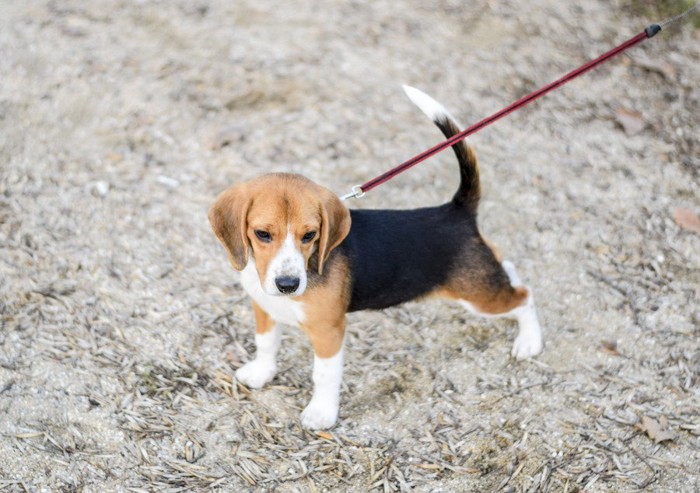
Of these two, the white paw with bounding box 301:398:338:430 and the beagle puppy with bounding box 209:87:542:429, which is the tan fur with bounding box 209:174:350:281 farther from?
the white paw with bounding box 301:398:338:430

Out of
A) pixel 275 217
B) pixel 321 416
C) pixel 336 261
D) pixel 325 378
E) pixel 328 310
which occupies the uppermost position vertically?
pixel 275 217

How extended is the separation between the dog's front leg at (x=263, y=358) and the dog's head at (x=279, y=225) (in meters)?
0.77

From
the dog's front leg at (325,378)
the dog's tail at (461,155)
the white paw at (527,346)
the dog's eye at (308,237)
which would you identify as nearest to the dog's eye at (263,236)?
the dog's eye at (308,237)

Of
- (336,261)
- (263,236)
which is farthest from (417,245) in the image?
(263,236)

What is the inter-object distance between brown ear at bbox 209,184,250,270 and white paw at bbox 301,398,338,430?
1.10 meters

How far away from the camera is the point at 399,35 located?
7750mm

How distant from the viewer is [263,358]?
183 inches

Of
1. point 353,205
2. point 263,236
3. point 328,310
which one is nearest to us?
point 263,236

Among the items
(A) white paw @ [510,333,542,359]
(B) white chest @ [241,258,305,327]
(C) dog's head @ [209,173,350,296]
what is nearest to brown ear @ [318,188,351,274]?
(C) dog's head @ [209,173,350,296]

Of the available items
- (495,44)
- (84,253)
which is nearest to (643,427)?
(84,253)

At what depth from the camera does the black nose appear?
3633 mm

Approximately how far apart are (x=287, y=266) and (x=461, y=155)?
4.41ft

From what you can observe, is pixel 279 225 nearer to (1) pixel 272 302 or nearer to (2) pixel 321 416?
(1) pixel 272 302

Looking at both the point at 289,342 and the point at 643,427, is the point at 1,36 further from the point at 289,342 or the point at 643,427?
the point at 643,427
